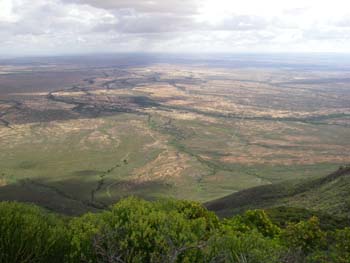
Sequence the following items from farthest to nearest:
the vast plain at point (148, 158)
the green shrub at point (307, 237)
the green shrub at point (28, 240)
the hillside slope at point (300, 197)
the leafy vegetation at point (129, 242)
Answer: the vast plain at point (148, 158) → the hillside slope at point (300, 197) → the green shrub at point (307, 237) → the green shrub at point (28, 240) → the leafy vegetation at point (129, 242)

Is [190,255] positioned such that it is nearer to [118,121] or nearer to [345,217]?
[345,217]

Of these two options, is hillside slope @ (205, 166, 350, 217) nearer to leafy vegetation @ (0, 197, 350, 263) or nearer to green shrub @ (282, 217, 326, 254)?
green shrub @ (282, 217, 326, 254)

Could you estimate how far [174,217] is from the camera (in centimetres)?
2738

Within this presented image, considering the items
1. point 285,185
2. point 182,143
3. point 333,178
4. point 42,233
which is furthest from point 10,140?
point 42,233

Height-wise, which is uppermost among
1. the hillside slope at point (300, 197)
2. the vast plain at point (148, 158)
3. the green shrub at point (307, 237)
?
the green shrub at point (307, 237)

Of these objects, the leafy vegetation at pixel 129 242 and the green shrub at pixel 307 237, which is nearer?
the leafy vegetation at pixel 129 242

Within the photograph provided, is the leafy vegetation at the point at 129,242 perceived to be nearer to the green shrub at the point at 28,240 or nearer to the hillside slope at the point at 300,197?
the green shrub at the point at 28,240

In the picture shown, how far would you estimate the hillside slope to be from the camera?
6272 cm

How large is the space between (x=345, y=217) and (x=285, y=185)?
41.5 m

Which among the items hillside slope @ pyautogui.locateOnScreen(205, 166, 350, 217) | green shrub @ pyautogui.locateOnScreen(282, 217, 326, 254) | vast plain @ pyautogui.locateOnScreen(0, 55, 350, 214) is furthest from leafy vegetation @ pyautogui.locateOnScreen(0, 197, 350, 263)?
vast plain @ pyautogui.locateOnScreen(0, 55, 350, 214)

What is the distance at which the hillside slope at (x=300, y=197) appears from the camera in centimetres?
6272

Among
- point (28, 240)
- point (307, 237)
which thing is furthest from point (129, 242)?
point (307, 237)

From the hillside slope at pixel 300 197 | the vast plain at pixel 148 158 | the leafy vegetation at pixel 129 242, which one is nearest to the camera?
the leafy vegetation at pixel 129 242

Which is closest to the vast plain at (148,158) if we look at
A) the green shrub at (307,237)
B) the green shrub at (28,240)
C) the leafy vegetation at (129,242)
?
the green shrub at (307,237)
